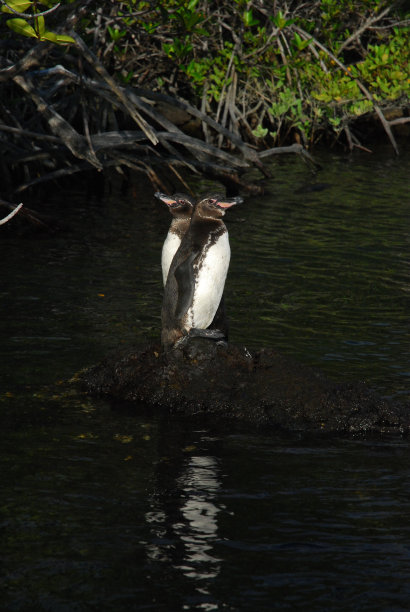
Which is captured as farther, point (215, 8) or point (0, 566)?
point (215, 8)

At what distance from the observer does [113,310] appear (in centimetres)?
1011

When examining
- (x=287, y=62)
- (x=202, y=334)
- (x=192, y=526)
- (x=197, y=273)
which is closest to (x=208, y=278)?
(x=197, y=273)

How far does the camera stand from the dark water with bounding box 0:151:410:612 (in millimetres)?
4785

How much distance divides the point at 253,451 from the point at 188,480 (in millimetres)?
640

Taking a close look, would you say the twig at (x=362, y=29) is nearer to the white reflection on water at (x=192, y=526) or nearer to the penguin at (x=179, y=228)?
the penguin at (x=179, y=228)

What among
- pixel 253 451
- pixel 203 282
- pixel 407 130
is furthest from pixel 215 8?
pixel 253 451

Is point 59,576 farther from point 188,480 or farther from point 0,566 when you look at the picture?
point 188,480

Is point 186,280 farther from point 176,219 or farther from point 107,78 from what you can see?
point 107,78

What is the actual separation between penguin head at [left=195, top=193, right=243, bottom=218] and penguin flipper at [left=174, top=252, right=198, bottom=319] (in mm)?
326

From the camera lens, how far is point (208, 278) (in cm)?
740

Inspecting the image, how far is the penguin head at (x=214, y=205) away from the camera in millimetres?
7336

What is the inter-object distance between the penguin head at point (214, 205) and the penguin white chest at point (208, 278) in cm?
18

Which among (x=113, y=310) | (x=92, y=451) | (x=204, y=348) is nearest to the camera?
(x=92, y=451)

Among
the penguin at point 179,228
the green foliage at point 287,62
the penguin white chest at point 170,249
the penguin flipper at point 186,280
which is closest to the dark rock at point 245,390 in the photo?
the penguin flipper at point 186,280
